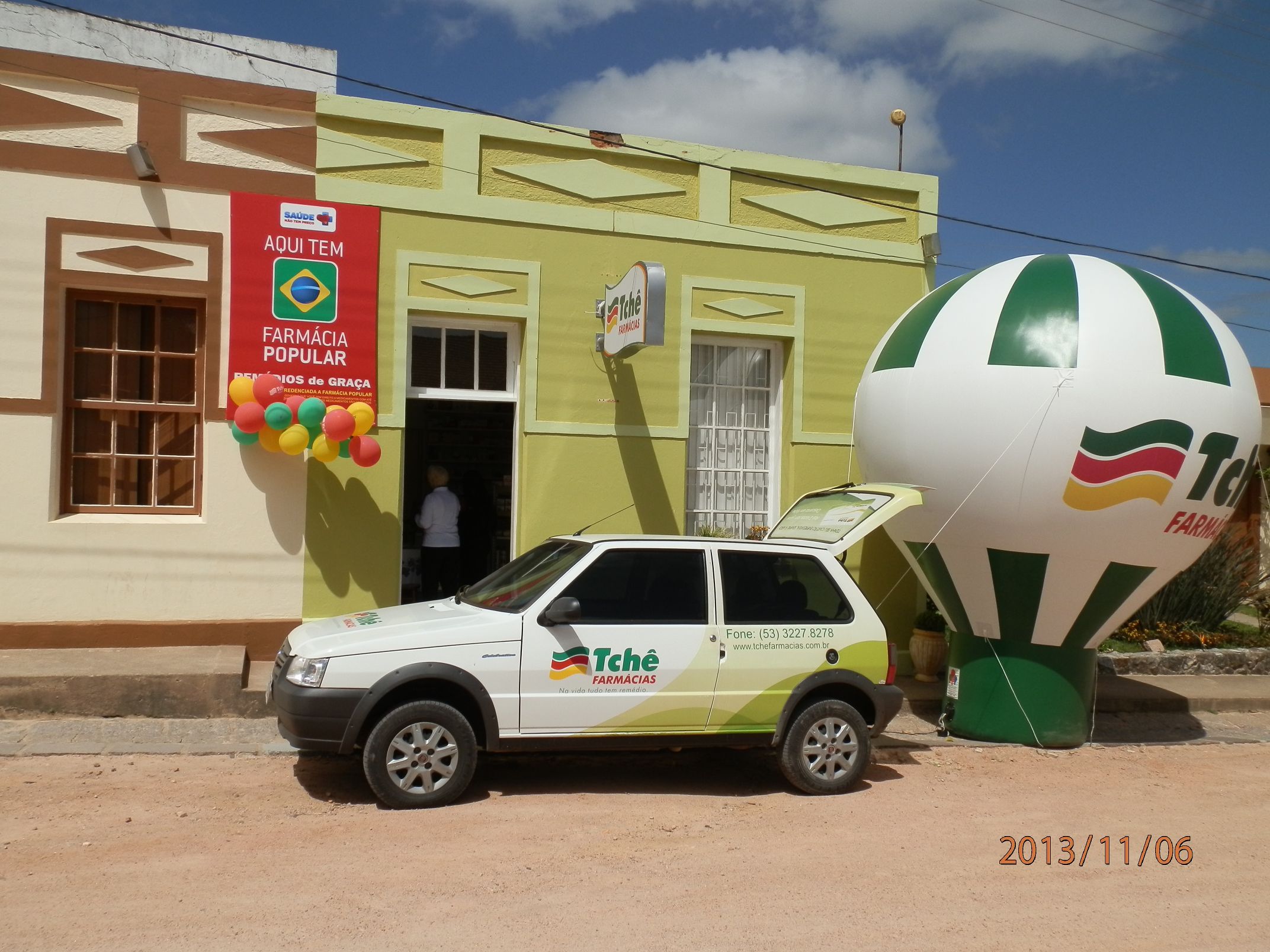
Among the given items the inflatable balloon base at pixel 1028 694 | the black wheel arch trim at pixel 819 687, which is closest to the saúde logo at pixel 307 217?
the black wheel arch trim at pixel 819 687

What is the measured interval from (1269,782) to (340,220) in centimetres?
883

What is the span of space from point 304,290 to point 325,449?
4.93ft

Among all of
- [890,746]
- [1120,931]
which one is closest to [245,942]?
[1120,931]

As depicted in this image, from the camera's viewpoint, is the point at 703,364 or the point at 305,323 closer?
the point at 305,323

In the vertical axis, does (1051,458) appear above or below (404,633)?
above

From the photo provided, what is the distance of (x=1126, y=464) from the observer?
8.48 m

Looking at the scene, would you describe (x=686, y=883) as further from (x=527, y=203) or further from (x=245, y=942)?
(x=527, y=203)

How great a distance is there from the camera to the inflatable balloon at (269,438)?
937cm

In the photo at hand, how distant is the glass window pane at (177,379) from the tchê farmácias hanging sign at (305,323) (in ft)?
1.59

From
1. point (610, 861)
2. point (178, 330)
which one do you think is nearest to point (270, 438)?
point (178, 330)

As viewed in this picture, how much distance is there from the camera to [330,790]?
6996 mm

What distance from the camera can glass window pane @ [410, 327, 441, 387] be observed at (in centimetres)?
1048

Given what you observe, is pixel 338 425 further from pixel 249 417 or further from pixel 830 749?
pixel 830 749
